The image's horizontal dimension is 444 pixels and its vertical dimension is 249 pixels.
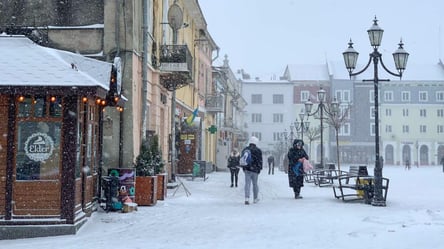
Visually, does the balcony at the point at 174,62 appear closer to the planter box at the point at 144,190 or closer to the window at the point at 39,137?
the planter box at the point at 144,190

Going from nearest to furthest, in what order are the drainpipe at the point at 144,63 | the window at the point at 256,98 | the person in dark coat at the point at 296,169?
the drainpipe at the point at 144,63
the person in dark coat at the point at 296,169
the window at the point at 256,98

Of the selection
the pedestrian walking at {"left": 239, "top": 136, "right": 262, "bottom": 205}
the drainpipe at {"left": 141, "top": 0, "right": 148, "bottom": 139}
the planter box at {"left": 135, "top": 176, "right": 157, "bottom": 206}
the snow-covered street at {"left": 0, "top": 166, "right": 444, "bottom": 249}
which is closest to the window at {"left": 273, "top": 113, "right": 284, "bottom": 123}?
the drainpipe at {"left": 141, "top": 0, "right": 148, "bottom": 139}

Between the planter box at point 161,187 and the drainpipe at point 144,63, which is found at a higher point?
the drainpipe at point 144,63

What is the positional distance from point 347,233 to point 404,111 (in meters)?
75.7

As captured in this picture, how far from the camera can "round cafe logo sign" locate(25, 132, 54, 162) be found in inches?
425

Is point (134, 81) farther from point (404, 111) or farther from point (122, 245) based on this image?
point (404, 111)

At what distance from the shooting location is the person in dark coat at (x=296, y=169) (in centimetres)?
1761

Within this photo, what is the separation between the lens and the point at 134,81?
16.2m

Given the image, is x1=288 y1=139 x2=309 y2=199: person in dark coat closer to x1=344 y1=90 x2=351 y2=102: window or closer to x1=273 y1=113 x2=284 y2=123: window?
x1=344 y1=90 x2=351 y2=102: window

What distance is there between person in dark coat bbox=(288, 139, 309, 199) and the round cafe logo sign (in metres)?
8.68

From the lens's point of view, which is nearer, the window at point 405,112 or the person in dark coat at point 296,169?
the person in dark coat at point 296,169

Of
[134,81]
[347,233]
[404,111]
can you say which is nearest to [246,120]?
[404,111]

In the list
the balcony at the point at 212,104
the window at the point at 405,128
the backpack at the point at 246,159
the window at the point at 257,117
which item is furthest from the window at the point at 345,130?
the backpack at the point at 246,159

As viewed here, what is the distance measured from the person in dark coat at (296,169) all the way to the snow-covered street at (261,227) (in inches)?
49.2
